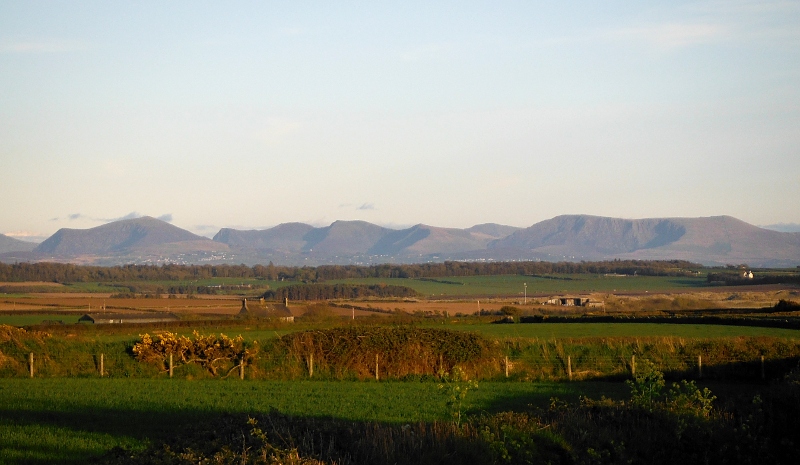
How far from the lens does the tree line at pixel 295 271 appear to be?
5920 inches

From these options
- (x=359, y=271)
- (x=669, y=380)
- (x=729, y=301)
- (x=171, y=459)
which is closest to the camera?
(x=171, y=459)

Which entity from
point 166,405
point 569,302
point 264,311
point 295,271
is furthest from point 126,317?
point 295,271

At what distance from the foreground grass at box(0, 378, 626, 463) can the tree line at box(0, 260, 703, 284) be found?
128 meters

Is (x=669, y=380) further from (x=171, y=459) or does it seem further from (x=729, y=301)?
(x=729, y=301)

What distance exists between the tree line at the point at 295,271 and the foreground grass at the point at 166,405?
128 meters

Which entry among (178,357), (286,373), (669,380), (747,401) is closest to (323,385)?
(286,373)

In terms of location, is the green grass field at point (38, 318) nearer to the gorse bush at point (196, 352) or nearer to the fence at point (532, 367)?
the fence at point (532, 367)

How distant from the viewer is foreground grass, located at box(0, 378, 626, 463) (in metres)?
13.7

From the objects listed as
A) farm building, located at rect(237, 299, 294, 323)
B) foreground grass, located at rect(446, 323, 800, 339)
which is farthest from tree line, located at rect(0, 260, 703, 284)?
foreground grass, located at rect(446, 323, 800, 339)

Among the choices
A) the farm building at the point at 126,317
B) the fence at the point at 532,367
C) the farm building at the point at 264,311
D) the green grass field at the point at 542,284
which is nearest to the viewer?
the fence at the point at 532,367

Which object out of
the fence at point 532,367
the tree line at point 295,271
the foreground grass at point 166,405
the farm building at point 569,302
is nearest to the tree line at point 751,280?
the tree line at point 295,271

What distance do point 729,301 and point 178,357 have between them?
6985 centimetres

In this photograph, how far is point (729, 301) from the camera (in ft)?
276

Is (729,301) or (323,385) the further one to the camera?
(729,301)
